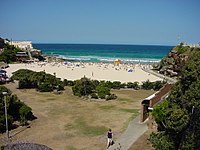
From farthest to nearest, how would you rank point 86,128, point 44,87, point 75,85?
point 44,87, point 75,85, point 86,128

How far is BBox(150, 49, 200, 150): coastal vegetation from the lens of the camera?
40.2 ft

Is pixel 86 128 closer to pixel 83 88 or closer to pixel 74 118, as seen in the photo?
pixel 74 118

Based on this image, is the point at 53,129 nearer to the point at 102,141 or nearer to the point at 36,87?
the point at 102,141

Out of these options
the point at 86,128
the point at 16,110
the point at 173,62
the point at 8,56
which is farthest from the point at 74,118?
the point at 8,56

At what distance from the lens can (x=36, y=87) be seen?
3738 centimetres

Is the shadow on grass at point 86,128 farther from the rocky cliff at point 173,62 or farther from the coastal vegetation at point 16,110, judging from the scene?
the rocky cliff at point 173,62

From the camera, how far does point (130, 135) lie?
18984 millimetres

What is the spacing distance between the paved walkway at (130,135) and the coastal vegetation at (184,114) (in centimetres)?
370

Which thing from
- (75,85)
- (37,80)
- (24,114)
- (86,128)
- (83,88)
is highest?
(37,80)

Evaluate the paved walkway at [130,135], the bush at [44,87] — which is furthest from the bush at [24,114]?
the bush at [44,87]

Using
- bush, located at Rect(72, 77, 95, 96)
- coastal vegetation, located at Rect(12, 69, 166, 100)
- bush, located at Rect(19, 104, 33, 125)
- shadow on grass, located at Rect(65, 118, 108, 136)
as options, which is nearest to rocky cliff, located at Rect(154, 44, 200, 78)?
coastal vegetation, located at Rect(12, 69, 166, 100)

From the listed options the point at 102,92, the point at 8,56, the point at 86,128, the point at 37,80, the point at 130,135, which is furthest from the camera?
the point at 8,56

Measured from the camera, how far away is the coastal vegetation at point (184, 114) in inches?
483

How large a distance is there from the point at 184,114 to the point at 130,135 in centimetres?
725
